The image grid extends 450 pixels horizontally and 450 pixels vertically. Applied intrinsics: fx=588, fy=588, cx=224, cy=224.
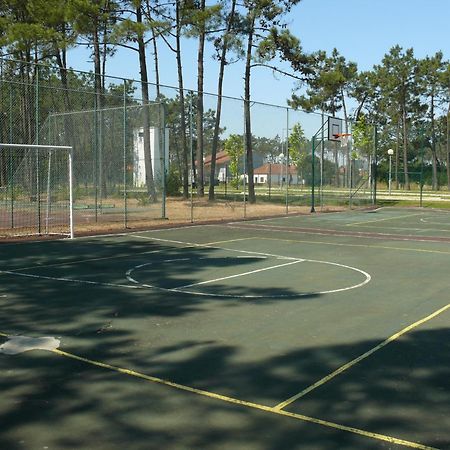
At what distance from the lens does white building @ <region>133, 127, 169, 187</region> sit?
19281mm

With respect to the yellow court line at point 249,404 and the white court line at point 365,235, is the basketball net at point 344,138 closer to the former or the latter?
the white court line at point 365,235

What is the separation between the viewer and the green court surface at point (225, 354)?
12.3 feet

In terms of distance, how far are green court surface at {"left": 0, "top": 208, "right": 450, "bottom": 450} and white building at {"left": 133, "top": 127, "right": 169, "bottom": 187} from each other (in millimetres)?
8445

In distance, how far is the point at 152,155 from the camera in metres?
20.0

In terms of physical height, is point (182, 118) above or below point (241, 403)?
above

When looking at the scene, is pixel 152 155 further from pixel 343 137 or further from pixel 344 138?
pixel 344 138

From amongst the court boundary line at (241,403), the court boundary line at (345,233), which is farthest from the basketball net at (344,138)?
the court boundary line at (241,403)

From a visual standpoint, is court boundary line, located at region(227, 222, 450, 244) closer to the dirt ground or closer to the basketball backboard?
the dirt ground

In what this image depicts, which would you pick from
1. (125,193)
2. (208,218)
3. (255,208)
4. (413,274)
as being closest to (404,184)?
(255,208)

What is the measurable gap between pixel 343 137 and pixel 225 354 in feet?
80.6

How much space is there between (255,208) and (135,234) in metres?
12.1

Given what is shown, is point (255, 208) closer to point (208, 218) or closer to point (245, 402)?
point (208, 218)

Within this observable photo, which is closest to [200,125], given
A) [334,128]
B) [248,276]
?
[334,128]

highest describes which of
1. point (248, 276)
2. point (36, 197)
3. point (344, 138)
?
point (344, 138)
